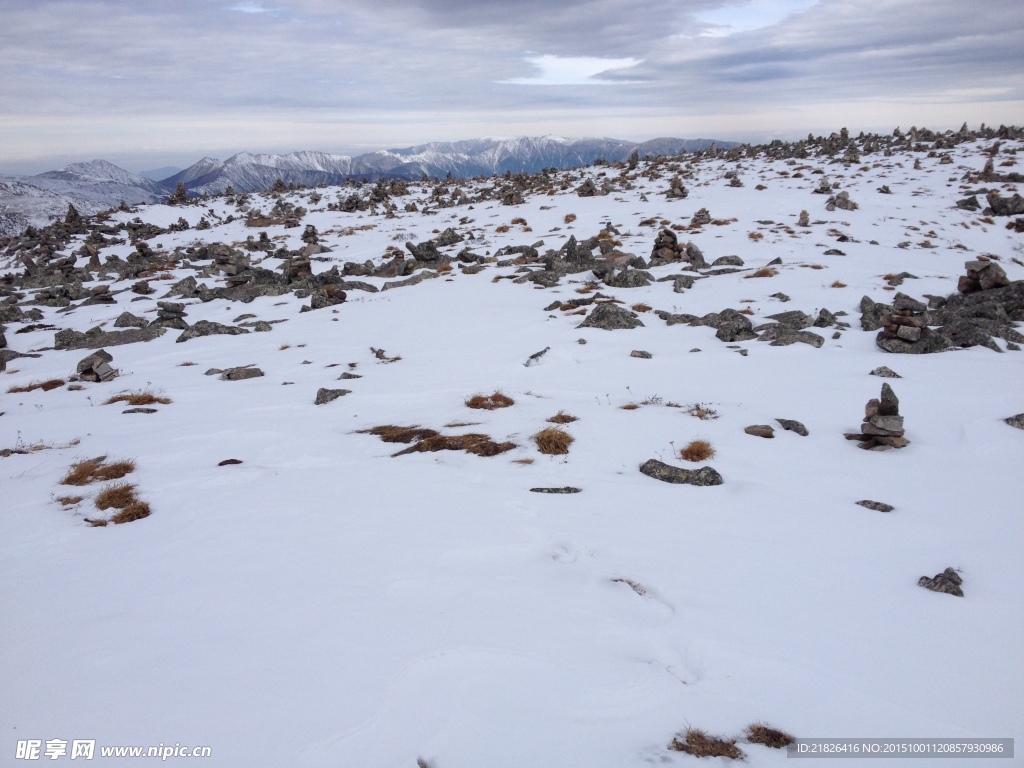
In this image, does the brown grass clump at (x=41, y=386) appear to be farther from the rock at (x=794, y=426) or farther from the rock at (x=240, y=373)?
the rock at (x=794, y=426)

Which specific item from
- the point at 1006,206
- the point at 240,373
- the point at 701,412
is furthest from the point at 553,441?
the point at 1006,206

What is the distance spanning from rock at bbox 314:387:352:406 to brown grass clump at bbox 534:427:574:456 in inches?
222

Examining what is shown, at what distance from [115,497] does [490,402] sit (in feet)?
22.2

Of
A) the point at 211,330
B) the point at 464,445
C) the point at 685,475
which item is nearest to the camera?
the point at 685,475

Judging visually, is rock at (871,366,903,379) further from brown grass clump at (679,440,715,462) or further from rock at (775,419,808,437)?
brown grass clump at (679,440,715,462)

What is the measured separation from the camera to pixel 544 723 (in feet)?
13.0

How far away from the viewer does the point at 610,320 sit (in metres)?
16.9

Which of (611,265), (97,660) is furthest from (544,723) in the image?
(611,265)

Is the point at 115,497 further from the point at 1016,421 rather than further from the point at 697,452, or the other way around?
the point at 1016,421

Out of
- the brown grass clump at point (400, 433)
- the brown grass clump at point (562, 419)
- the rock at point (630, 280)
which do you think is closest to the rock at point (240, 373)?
the brown grass clump at point (400, 433)

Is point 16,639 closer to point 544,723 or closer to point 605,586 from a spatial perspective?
point 544,723

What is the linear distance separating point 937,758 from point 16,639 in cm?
796

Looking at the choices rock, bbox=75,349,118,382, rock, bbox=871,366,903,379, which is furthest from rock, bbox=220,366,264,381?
rock, bbox=871,366,903,379

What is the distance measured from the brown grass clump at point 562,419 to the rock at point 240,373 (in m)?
9.35
